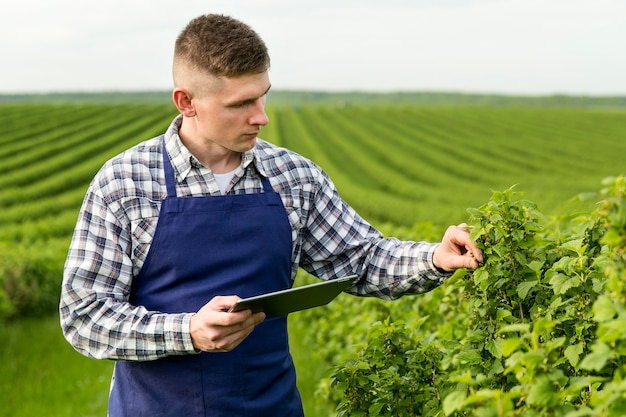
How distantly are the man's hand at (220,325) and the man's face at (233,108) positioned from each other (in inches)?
23.1

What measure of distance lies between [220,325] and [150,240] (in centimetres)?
48

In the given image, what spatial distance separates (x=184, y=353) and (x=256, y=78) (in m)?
0.87

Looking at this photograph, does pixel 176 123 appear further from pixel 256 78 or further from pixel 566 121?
pixel 566 121

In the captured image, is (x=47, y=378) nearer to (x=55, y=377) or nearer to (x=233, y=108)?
(x=55, y=377)

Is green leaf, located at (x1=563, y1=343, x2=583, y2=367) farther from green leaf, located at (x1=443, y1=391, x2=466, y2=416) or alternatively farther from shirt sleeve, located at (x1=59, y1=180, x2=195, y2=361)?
shirt sleeve, located at (x1=59, y1=180, x2=195, y2=361)

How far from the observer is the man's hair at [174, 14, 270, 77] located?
248 cm

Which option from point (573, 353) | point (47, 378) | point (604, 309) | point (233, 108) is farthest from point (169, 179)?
point (47, 378)

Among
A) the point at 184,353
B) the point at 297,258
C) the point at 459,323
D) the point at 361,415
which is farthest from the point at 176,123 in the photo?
the point at 459,323

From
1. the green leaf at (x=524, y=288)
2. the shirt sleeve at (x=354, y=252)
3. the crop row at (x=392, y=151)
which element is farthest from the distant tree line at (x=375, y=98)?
the green leaf at (x=524, y=288)

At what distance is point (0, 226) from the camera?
68.6 ft

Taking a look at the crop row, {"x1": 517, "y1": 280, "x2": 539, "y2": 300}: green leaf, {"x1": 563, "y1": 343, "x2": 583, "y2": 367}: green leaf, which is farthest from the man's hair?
the crop row

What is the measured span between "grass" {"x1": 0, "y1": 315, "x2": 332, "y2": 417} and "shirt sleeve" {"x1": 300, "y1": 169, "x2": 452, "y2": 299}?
9.32 ft

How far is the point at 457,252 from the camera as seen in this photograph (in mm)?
2506

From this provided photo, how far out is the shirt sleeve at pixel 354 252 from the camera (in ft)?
8.98
